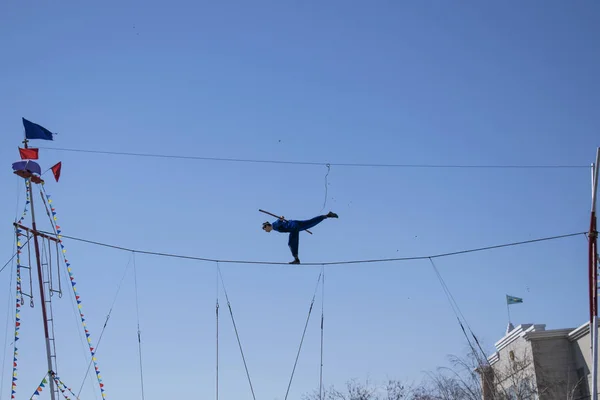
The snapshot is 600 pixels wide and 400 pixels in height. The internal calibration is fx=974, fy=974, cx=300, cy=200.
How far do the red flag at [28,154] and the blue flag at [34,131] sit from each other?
1.14 ft

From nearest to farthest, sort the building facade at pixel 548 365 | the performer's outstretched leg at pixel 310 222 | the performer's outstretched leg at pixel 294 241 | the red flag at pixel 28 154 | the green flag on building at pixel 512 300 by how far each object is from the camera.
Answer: the performer's outstretched leg at pixel 310 222
the performer's outstretched leg at pixel 294 241
the red flag at pixel 28 154
the building facade at pixel 548 365
the green flag on building at pixel 512 300

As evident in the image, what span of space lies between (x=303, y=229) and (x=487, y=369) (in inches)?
807

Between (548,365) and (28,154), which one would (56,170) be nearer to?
(28,154)

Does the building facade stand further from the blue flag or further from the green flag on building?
the blue flag

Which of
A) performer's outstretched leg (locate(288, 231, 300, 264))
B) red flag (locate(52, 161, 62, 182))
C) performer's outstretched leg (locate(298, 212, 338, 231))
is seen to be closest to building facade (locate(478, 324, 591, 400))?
performer's outstretched leg (locate(288, 231, 300, 264))

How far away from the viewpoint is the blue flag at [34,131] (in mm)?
25203

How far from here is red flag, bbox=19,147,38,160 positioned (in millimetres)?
25203

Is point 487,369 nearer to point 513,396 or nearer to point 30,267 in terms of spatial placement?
point 513,396

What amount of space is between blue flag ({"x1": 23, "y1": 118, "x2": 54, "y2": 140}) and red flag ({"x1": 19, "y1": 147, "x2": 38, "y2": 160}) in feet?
1.14

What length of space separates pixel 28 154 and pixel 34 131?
617mm

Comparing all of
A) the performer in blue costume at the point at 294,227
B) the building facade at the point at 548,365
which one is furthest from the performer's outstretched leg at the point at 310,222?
the building facade at the point at 548,365

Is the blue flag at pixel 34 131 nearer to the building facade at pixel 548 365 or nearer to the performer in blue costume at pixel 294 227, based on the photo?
the performer in blue costume at pixel 294 227

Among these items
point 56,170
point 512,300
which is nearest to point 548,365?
point 512,300

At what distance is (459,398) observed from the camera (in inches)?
1599
